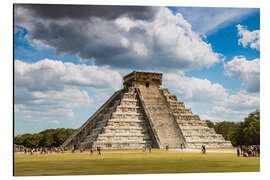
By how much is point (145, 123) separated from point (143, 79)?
834cm

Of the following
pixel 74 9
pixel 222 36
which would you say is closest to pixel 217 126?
pixel 222 36

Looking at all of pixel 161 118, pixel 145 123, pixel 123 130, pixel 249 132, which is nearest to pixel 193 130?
pixel 161 118

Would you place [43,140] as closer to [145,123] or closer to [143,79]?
[143,79]

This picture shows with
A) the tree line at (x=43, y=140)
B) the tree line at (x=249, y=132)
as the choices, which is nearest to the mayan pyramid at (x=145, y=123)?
the tree line at (x=249, y=132)

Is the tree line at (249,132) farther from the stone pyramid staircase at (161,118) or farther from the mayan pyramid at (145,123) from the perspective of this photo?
the stone pyramid staircase at (161,118)

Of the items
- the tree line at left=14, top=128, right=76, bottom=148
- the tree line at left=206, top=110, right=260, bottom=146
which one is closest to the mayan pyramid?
the tree line at left=206, top=110, right=260, bottom=146

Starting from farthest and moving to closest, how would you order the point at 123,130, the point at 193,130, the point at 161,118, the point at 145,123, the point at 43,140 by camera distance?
1. the point at 43,140
2. the point at 161,118
3. the point at 193,130
4. the point at 145,123
5. the point at 123,130

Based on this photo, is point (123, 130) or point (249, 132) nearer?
point (123, 130)

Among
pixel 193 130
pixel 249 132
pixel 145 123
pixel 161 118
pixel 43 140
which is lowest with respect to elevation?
pixel 43 140

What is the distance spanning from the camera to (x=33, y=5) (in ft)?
61.8

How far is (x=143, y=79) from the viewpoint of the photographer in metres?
46.3

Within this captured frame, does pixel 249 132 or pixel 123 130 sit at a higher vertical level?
pixel 123 130
